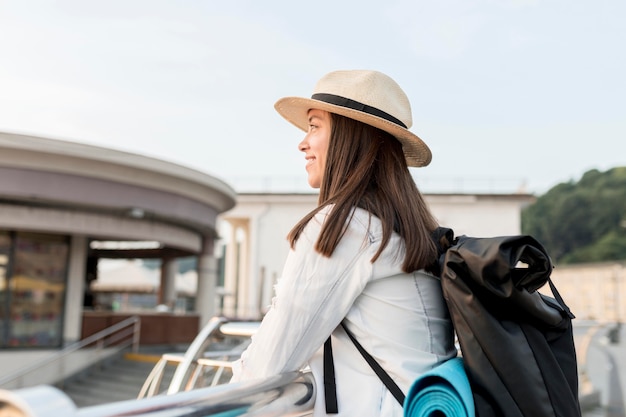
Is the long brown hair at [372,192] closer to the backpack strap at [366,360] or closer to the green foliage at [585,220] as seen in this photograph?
the backpack strap at [366,360]

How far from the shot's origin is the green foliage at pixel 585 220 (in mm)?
67438

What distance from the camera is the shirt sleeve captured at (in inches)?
52.1

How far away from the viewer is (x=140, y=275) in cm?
2416

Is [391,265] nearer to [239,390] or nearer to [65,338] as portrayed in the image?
[239,390]

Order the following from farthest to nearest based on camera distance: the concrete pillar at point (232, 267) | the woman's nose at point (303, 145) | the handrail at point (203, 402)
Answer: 1. the concrete pillar at point (232, 267)
2. the woman's nose at point (303, 145)
3. the handrail at point (203, 402)

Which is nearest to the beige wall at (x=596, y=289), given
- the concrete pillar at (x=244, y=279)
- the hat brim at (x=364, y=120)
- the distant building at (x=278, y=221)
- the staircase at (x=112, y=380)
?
the distant building at (x=278, y=221)

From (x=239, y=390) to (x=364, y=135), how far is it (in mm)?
906

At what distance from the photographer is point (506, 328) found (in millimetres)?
1245

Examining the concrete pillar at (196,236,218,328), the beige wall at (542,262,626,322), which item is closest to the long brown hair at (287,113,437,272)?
the concrete pillar at (196,236,218,328)

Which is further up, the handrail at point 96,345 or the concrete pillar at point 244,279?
the concrete pillar at point 244,279

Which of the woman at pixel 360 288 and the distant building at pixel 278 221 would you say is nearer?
the woman at pixel 360 288

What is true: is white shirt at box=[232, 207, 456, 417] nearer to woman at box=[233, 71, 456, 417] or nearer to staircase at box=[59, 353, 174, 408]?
woman at box=[233, 71, 456, 417]

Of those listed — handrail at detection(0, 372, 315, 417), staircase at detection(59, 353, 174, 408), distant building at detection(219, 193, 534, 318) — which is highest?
distant building at detection(219, 193, 534, 318)

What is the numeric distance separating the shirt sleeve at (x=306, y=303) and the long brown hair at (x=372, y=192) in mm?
32
